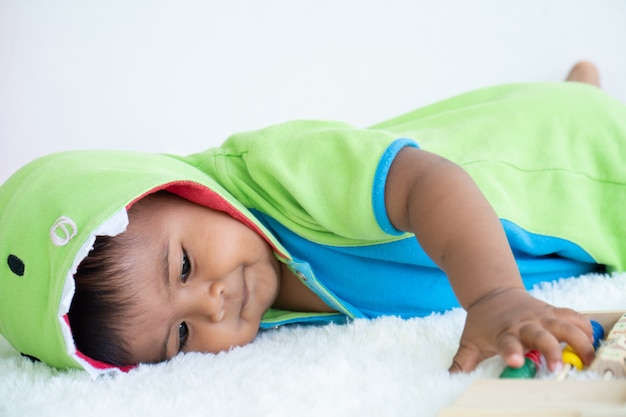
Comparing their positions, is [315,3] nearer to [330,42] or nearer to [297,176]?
[330,42]

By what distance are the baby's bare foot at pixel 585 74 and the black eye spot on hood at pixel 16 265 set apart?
1308 mm

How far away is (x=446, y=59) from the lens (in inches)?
70.2

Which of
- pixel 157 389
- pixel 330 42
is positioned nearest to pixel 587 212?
pixel 157 389

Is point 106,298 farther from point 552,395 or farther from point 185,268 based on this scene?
point 552,395

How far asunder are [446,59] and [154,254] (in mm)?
1098

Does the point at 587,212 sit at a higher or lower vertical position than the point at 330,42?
lower

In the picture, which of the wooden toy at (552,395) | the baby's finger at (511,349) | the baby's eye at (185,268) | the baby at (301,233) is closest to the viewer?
the wooden toy at (552,395)

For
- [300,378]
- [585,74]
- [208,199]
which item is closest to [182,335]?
[208,199]

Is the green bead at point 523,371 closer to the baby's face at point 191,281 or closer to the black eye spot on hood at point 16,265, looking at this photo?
the baby's face at point 191,281

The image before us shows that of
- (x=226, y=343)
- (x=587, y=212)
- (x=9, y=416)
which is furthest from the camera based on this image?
(x=587, y=212)

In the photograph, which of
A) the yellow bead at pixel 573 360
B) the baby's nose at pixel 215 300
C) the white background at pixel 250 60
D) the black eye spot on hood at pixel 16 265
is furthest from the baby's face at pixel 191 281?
the white background at pixel 250 60

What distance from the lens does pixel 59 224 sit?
887 mm

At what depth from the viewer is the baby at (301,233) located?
0.86 metres

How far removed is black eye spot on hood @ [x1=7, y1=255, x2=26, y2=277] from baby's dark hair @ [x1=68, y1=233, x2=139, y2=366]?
3.1 inches
